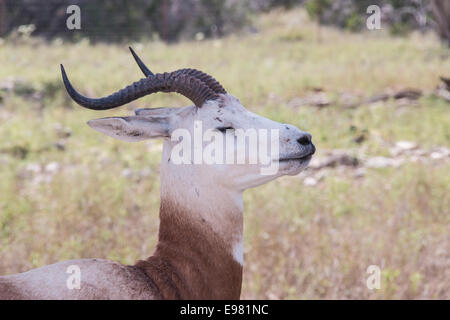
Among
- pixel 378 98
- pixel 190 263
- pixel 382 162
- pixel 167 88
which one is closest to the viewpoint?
pixel 190 263

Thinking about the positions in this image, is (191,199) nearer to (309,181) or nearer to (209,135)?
(209,135)

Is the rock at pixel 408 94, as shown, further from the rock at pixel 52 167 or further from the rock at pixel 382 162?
the rock at pixel 52 167

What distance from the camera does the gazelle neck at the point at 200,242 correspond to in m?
2.66

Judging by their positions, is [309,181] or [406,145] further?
[406,145]

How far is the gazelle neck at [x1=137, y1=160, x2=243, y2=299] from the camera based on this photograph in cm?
266

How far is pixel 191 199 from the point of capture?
274 centimetres

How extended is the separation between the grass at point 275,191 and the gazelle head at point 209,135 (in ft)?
6.44

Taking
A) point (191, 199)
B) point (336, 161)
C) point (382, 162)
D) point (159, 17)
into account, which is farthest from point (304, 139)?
point (159, 17)

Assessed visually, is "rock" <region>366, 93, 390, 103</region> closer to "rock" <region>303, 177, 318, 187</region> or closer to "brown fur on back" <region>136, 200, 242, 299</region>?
"rock" <region>303, 177, 318, 187</region>

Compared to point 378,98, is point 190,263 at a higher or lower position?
higher

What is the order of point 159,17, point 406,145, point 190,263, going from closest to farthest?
point 190,263
point 406,145
point 159,17

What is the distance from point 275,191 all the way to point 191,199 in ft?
11.9

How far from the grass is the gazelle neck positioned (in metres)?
1.80
